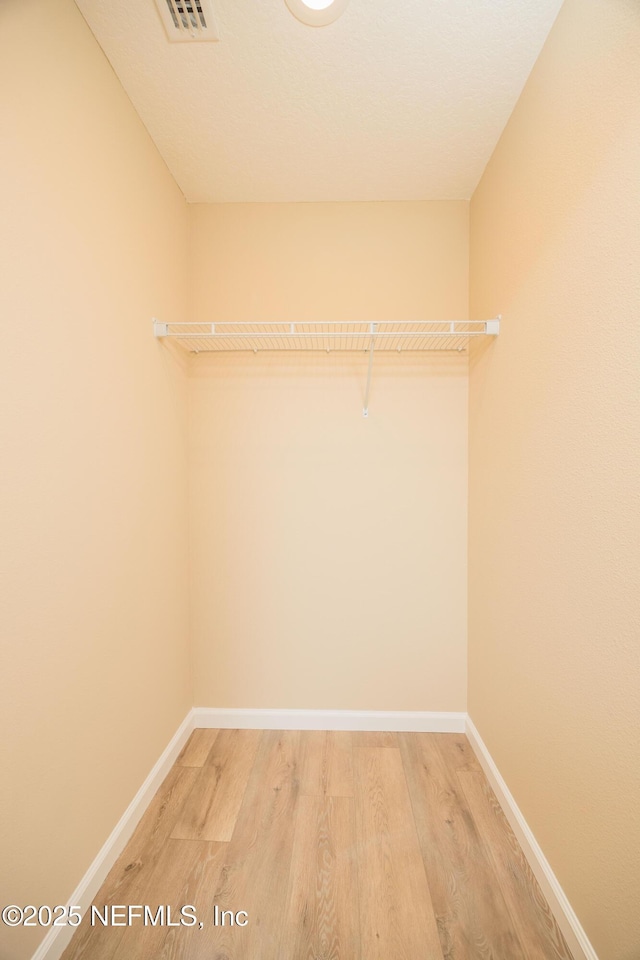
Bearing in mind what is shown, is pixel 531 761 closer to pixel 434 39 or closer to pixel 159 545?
pixel 159 545

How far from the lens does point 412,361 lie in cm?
212

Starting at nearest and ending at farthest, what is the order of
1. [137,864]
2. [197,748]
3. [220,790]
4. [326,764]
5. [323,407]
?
[137,864] < [220,790] < [326,764] < [197,748] < [323,407]

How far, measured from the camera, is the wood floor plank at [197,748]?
195 cm

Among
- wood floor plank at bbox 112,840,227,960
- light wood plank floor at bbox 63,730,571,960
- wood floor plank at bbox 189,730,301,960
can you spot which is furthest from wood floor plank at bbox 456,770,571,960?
wood floor plank at bbox 112,840,227,960

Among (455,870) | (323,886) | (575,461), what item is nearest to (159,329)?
(575,461)

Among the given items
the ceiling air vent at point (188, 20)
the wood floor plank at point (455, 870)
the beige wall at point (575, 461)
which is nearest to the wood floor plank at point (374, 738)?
the wood floor plank at point (455, 870)

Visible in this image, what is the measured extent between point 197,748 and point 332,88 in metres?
2.83

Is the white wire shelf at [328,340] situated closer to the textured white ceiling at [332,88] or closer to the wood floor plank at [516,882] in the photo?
the textured white ceiling at [332,88]

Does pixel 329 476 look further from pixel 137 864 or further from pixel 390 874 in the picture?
pixel 137 864

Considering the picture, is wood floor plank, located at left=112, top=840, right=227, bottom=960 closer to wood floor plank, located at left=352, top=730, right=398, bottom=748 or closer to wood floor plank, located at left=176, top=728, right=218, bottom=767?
wood floor plank, located at left=176, top=728, right=218, bottom=767

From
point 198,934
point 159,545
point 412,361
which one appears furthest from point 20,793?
point 412,361

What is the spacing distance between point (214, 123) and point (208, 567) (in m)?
1.95

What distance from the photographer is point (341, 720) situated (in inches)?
85.4

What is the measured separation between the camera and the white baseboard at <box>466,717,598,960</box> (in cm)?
113
